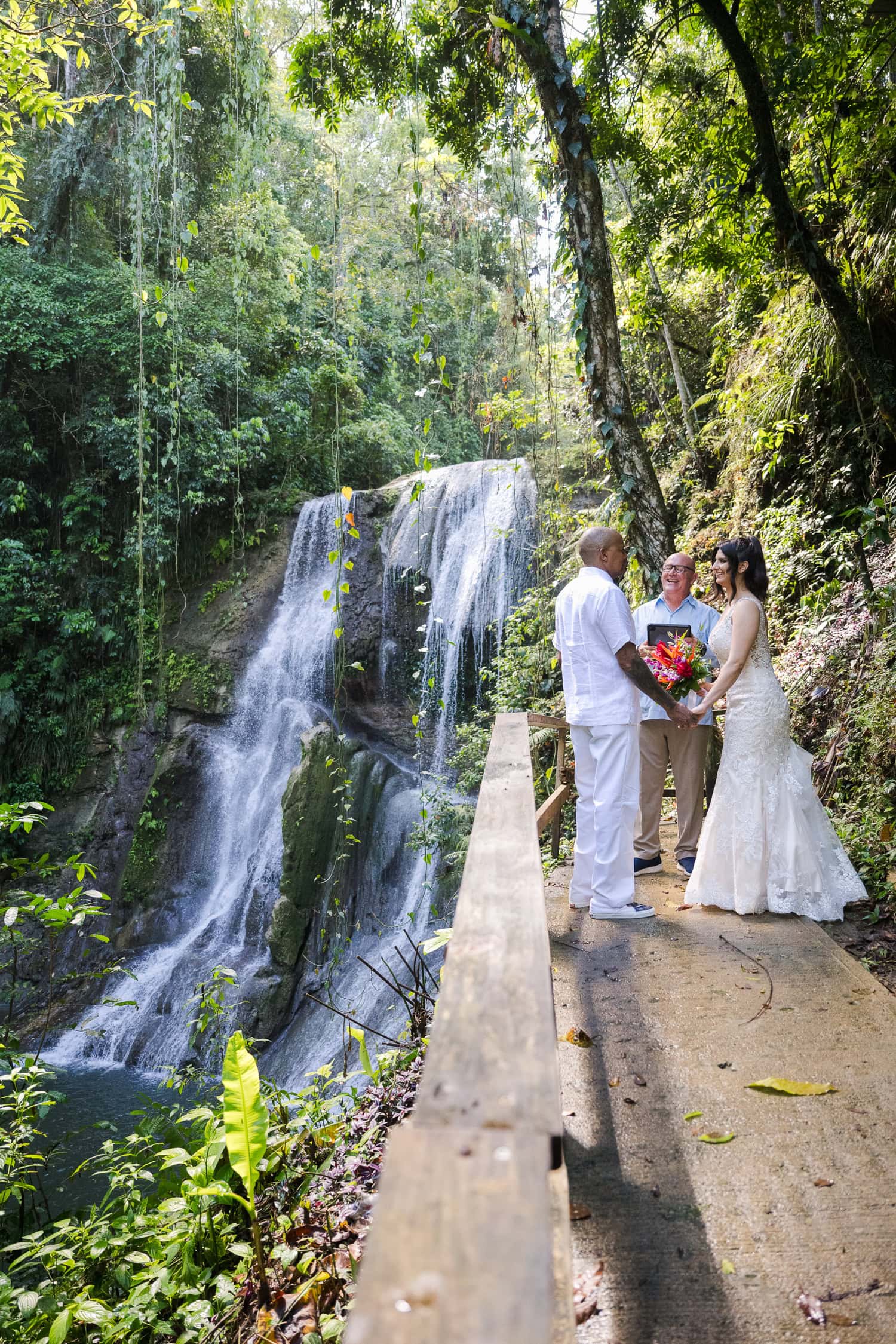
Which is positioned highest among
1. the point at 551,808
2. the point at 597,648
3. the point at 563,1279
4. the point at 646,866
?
the point at 597,648

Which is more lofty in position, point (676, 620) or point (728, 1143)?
point (676, 620)

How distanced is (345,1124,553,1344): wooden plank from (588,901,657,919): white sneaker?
3.32 metres

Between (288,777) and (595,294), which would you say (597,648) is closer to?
(595,294)

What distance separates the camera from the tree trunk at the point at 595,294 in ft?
18.7

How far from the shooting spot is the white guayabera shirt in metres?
3.96

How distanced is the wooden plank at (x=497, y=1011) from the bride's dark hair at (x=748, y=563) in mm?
2825

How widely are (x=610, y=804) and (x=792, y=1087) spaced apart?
5.20 ft

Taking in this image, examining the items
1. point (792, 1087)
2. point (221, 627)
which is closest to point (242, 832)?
point (221, 627)

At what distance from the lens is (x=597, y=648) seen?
13.2 feet

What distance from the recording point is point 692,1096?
2.57m

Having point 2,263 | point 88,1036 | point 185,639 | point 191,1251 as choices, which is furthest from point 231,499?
point 191,1251

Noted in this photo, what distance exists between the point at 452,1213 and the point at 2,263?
15419mm

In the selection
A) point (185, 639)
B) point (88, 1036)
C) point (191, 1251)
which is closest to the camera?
point (191, 1251)

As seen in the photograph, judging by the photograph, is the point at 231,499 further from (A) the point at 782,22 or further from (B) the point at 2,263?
(A) the point at 782,22
